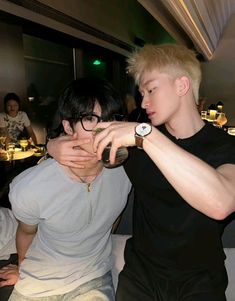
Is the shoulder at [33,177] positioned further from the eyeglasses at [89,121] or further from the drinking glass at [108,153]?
the drinking glass at [108,153]

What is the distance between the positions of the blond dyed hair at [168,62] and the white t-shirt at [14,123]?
3.11 metres

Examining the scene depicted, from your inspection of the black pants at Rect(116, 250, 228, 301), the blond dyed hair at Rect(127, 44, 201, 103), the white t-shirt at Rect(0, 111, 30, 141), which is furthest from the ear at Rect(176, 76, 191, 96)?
the white t-shirt at Rect(0, 111, 30, 141)

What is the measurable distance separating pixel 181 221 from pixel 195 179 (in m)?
0.42

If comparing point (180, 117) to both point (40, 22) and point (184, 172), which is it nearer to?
point (184, 172)

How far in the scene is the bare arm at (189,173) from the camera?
2.53 ft

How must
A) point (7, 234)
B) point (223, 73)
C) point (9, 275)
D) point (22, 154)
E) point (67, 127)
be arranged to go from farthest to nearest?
point (223, 73), point (22, 154), point (7, 234), point (9, 275), point (67, 127)

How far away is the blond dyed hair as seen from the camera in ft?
3.87

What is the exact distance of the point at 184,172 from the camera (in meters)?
0.77

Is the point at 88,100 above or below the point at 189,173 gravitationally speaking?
above

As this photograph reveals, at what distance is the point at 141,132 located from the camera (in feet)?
2.69

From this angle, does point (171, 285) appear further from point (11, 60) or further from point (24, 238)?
point (11, 60)

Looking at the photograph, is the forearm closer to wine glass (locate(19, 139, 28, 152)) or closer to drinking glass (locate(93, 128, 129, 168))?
drinking glass (locate(93, 128, 129, 168))

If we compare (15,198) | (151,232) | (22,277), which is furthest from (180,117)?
(22,277)

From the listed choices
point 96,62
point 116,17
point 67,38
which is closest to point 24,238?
point 67,38
